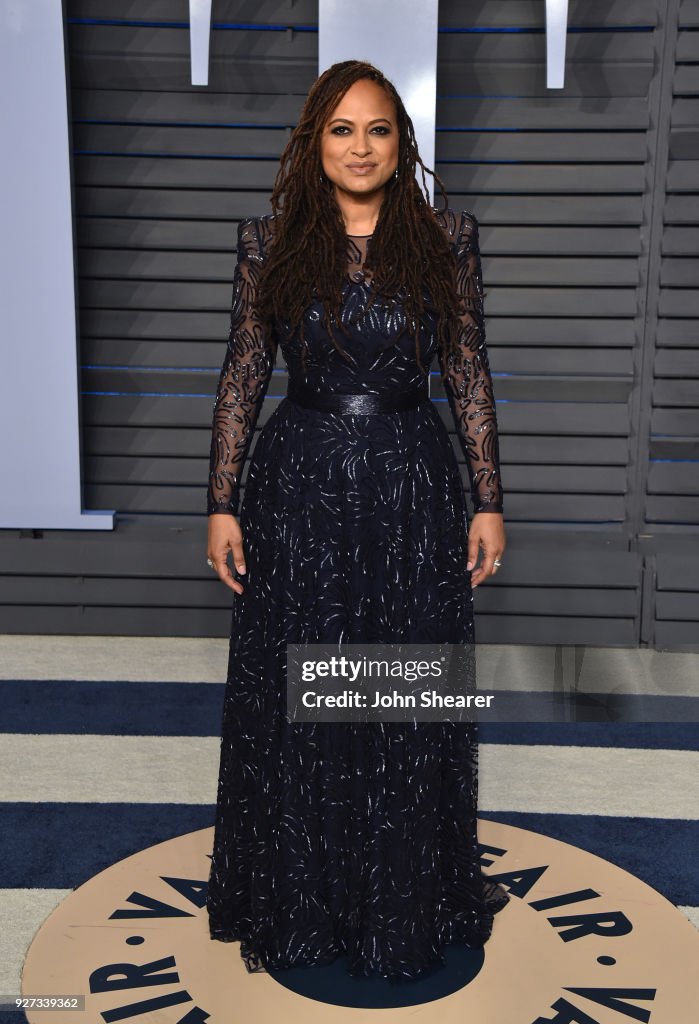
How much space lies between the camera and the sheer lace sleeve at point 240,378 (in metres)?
1.82

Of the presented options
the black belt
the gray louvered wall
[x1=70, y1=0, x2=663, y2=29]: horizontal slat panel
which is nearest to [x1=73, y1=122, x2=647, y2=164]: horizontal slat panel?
the gray louvered wall

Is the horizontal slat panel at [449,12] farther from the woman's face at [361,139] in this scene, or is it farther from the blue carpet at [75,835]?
the blue carpet at [75,835]

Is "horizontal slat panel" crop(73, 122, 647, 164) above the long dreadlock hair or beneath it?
above

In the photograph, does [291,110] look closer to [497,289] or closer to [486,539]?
[497,289]

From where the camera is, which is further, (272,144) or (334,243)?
(272,144)

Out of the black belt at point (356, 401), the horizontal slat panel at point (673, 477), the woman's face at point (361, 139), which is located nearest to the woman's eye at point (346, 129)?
the woman's face at point (361, 139)

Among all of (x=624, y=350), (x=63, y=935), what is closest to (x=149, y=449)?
(x=624, y=350)

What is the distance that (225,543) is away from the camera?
1884 millimetres

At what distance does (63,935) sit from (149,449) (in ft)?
6.76

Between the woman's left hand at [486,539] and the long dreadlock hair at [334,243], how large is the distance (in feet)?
1.15

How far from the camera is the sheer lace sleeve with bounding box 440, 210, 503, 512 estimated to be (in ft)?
5.99

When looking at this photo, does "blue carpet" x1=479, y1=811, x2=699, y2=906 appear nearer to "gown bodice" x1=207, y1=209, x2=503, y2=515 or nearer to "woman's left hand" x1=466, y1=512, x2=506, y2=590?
"woman's left hand" x1=466, y1=512, x2=506, y2=590

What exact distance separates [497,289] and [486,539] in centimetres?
197

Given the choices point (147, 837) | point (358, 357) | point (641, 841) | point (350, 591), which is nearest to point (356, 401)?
point (358, 357)
